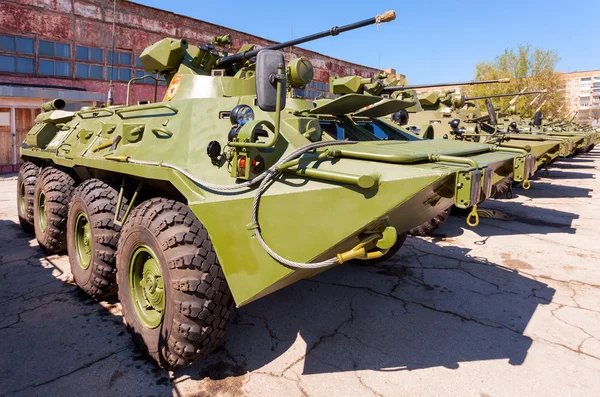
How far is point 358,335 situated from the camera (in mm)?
3410

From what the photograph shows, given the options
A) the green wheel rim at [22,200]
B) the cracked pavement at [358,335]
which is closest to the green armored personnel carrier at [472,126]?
the cracked pavement at [358,335]

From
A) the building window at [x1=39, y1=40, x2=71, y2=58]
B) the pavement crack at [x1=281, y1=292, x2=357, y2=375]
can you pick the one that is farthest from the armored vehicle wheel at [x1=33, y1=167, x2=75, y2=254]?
the building window at [x1=39, y1=40, x2=71, y2=58]

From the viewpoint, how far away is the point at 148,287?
3070 millimetres

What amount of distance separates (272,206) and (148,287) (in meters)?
1.26

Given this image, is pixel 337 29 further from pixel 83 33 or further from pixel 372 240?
pixel 83 33

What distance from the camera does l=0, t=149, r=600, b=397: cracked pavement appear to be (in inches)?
108

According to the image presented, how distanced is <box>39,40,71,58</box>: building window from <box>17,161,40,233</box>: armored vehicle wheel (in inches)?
351

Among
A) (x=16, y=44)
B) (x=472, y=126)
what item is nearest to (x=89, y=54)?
(x=16, y=44)

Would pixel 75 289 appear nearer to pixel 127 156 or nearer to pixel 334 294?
pixel 127 156

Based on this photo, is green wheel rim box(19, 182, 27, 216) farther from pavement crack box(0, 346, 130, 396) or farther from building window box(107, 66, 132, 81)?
building window box(107, 66, 132, 81)

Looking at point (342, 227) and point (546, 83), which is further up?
point (546, 83)

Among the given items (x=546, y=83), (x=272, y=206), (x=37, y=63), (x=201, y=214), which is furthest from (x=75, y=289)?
(x=546, y=83)

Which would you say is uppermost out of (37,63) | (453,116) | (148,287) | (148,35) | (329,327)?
(148,35)

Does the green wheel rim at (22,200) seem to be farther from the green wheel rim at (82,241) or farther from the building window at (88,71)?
the building window at (88,71)
